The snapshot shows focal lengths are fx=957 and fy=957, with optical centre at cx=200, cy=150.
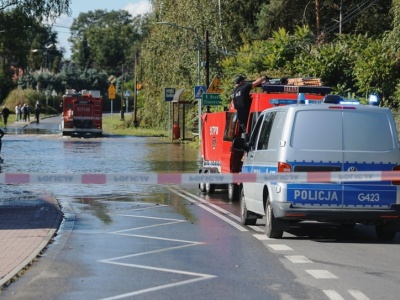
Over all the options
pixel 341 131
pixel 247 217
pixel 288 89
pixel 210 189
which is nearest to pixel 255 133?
pixel 247 217

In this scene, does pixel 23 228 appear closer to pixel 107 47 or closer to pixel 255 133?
pixel 255 133

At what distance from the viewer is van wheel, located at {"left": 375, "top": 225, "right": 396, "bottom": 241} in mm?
13948

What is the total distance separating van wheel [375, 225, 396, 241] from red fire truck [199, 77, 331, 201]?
321cm

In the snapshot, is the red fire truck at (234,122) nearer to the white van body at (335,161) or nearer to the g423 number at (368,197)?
the white van body at (335,161)

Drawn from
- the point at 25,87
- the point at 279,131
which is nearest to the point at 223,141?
the point at 279,131

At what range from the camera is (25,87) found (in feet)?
388

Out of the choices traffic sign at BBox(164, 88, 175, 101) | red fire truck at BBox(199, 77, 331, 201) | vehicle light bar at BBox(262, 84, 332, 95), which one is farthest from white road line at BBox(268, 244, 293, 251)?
traffic sign at BBox(164, 88, 175, 101)

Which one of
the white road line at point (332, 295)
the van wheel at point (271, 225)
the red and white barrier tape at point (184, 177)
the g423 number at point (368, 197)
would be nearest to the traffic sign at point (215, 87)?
the van wheel at point (271, 225)

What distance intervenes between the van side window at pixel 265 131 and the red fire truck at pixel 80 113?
144 ft

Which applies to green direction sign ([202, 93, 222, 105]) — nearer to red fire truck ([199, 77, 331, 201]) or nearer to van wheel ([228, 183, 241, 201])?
red fire truck ([199, 77, 331, 201])

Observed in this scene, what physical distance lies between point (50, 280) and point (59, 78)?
116297 mm

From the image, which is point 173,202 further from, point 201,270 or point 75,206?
point 201,270

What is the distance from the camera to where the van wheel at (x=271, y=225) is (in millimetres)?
13641

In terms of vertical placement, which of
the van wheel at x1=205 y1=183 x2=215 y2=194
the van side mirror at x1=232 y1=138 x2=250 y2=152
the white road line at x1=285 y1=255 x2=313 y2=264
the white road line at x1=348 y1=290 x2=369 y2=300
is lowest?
the van wheel at x1=205 y1=183 x2=215 y2=194
